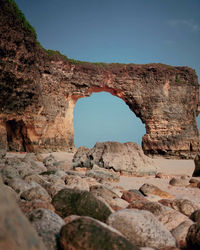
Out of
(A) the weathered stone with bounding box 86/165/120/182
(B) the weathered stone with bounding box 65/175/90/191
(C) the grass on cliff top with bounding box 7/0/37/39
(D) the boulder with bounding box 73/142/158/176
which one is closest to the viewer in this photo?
(B) the weathered stone with bounding box 65/175/90/191

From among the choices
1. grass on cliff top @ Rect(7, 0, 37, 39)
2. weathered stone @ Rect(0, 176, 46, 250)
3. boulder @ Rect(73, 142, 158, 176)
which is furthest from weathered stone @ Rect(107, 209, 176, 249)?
grass on cliff top @ Rect(7, 0, 37, 39)

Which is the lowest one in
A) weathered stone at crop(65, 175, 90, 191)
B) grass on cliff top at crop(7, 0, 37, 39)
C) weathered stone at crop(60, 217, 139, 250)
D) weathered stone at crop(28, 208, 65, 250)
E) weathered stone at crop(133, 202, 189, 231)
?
weathered stone at crop(65, 175, 90, 191)

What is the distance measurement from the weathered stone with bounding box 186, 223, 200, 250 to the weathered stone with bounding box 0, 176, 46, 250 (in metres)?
1.79

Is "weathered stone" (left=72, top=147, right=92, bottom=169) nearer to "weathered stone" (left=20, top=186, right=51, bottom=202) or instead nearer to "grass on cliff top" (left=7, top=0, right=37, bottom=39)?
"weathered stone" (left=20, top=186, right=51, bottom=202)

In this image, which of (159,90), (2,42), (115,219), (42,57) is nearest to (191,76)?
(159,90)

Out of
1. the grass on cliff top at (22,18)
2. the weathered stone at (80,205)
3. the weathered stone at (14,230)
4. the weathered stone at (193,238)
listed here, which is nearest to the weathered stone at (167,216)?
the weathered stone at (193,238)

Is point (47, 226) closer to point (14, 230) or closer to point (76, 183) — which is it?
point (14, 230)

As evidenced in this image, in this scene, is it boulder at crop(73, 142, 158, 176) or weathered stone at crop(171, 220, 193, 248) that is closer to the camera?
weathered stone at crop(171, 220, 193, 248)

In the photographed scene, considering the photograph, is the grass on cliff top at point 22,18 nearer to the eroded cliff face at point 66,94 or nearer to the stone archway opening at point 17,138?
the eroded cliff face at point 66,94

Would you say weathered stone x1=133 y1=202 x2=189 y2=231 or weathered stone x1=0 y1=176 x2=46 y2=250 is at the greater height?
weathered stone x1=0 y1=176 x2=46 y2=250

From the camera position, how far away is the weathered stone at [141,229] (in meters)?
2.24

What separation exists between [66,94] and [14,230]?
63.8 ft

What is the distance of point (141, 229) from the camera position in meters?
2.31

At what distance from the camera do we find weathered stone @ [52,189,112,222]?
272 centimetres
